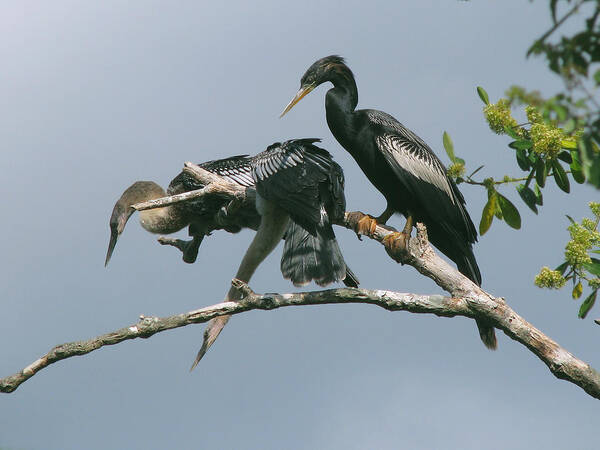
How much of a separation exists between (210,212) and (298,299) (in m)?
3.31

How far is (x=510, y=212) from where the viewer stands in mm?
5320

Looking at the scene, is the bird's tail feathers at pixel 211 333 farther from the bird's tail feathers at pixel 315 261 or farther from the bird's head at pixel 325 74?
the bird's head at pixel 325 74

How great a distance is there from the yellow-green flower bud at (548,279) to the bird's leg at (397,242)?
874 mm

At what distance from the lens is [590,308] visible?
5.17m

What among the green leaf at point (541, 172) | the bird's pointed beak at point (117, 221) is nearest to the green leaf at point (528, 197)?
the green leaf at point (541, 172)

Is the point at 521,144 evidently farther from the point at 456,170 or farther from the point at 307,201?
the point at 307,201

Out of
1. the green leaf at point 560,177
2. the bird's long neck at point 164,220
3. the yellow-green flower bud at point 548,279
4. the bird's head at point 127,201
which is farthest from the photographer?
the bird's head at point 127,201

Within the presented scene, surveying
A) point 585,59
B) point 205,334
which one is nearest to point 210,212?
point 205,334

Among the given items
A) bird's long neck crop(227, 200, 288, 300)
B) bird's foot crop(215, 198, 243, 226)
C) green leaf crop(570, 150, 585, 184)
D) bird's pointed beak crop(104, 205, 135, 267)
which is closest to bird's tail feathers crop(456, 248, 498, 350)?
green leaf crop(570, 150, 585, 184)

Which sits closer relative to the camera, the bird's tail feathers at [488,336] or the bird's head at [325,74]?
the bird's tail feathers at [488,336]

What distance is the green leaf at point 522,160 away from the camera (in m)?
5.09

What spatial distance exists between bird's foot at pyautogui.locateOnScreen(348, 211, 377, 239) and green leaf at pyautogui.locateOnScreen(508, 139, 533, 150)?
45.4 inches

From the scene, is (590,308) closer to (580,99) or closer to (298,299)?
(298,299)

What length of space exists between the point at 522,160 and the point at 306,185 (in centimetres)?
145
